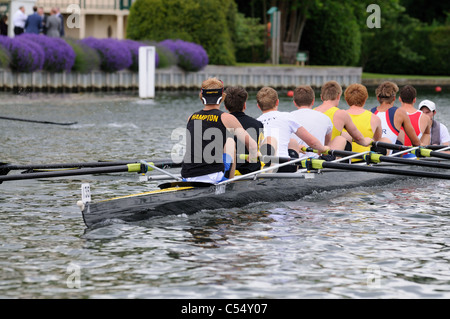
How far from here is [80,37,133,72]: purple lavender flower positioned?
34.6 m

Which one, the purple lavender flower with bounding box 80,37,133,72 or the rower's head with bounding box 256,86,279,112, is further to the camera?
the purple lavender flower with bounding box 80,37,133,72

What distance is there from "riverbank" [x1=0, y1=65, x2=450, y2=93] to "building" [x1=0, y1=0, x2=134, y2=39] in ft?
44.9

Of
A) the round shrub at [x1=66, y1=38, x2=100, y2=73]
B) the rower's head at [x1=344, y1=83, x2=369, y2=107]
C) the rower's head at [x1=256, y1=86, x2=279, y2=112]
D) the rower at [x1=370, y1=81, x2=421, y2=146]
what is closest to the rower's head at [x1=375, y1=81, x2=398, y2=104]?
the rower at [x1=370, y1=81, x2=421, y2=146]

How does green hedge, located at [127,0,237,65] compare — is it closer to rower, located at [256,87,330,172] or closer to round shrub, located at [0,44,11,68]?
round shrub, located at [0,44,11,68]

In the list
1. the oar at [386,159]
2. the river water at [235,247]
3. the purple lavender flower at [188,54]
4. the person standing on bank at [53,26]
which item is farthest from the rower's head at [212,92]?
the purple lavender flower at [188,54]

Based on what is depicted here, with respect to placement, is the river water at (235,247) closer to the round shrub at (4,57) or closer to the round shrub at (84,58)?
the round shrub at (4,57)

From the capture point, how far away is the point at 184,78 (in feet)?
126

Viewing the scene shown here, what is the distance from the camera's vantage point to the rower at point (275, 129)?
11383 millimetres

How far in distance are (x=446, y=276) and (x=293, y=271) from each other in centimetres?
136

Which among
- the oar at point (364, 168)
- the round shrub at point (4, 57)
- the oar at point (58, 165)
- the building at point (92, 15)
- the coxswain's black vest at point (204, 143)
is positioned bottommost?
the oar at point (58, 165)

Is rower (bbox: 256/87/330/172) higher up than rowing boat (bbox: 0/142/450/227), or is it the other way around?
rower (bbox: 256/87/330/172)

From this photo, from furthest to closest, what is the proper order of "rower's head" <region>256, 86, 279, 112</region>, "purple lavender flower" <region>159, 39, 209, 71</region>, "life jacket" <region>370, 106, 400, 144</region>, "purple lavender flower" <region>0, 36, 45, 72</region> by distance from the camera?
"purple lavender flower" <region>159, 39, 209, 71</region>
"purple lavender flower" <region>0, 36, 45, 72</region>
"life jacket" <region>370, 106, 400, 144</region>
"rower's head" <region>256, 86, 279, 112</region>

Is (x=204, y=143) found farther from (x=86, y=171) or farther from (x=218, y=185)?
(x=86, y=171)

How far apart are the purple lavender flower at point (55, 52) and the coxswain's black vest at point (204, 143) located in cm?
2236
